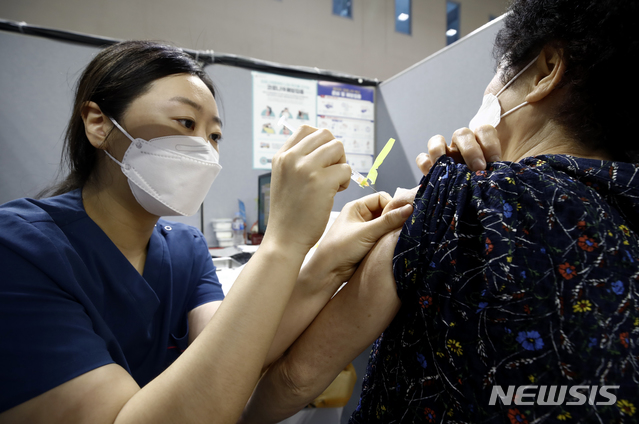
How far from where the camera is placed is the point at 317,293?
64 centimetres

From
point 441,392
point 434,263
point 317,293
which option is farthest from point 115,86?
point 441,392

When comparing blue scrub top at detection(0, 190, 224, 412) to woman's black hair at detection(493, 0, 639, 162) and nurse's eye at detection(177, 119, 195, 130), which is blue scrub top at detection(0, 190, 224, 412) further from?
woman's black hair at detection(493, 0, 639, 162)

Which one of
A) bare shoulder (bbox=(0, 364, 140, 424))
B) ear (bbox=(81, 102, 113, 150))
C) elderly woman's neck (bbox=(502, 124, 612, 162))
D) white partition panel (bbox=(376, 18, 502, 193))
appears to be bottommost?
bare shoulder (bbox=(0, 364, 140, 424))

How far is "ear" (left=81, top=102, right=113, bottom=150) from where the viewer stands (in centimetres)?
76

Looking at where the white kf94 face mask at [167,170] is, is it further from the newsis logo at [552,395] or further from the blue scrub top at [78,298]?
the newsis logo at [552,395]

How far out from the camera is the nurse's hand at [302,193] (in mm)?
518

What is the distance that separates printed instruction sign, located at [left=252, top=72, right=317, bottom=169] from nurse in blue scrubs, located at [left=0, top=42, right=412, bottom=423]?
121 centimetres

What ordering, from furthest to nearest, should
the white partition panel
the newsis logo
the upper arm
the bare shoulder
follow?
the white partition panel → the upper arm → the bare shoulder → the newsis logo

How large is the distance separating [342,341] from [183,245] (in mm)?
613

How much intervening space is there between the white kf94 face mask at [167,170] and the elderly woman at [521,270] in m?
0.49

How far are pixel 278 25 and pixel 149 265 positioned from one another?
3491 millimetres

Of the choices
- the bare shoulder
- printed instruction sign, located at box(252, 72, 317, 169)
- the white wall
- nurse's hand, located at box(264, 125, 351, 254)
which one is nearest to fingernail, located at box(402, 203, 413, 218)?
nurse's hand, located at box(264, 125, 351, 254)

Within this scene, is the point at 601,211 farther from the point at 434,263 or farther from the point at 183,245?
the point at 183,245

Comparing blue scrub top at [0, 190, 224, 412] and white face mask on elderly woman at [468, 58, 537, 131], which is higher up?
white face mask on elderly woman at [468, 58, 537, 131]
